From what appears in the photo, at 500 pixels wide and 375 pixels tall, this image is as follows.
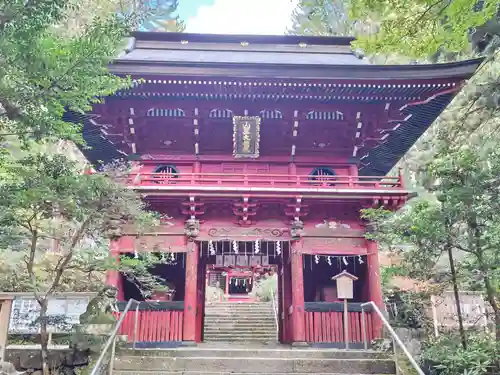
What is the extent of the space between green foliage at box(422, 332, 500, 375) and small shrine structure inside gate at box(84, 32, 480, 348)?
89.3 inches

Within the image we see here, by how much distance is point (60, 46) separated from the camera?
5.43 m

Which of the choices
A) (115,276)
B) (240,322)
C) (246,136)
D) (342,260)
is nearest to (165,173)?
(246,136)

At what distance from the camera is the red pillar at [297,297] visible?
9750 millimetres

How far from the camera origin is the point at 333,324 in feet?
32.6

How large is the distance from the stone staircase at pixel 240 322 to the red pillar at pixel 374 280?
561 centimetres

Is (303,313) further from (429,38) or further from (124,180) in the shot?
(429,38)

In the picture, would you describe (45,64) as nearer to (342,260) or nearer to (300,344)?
(300,344)

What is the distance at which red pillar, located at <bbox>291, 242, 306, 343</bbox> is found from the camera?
9750 millimetres

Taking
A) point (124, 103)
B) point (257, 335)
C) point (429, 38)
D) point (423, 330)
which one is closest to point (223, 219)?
point (124, 103)

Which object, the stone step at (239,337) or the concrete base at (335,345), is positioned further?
the stone step at (239,337)

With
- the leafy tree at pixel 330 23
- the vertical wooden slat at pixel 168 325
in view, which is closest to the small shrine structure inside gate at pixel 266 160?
the vertical wooden slat at pixel 168 325

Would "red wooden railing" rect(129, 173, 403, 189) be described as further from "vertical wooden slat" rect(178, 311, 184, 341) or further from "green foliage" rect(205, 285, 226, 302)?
"green foliage" rect(205, 285, 226, 302)

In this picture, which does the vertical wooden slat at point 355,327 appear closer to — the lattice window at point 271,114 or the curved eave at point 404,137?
the curved eave at point 404,137

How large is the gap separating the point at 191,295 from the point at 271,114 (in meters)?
4.78
